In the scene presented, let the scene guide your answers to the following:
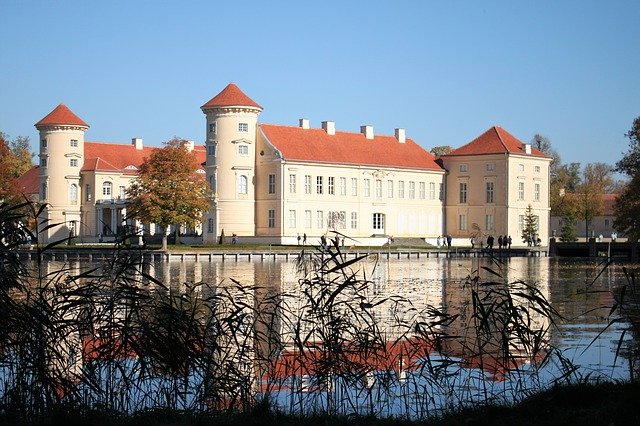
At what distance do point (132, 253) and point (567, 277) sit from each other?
3127 centimetres

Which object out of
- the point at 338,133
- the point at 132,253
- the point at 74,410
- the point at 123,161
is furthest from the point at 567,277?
the point at 123,161

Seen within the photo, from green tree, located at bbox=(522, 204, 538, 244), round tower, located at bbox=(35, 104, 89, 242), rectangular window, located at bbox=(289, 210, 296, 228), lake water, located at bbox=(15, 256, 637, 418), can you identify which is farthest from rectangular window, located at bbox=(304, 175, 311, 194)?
lake water, located at bbox=(15, 256, 637, 418)

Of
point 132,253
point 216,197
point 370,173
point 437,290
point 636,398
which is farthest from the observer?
point 370,173

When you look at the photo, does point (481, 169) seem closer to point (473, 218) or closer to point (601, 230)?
point (473, 218)

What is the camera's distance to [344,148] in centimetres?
8738

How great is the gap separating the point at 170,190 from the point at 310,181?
52.2ft

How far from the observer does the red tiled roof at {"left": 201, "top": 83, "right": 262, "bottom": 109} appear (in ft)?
268

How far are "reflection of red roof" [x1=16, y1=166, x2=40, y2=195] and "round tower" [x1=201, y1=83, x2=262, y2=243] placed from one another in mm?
20631

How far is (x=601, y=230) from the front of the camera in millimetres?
127125

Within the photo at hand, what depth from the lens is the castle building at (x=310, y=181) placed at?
81500 millimetres

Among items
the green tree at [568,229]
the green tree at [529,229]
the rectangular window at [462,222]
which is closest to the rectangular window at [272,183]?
the rectangular window at [462,222]

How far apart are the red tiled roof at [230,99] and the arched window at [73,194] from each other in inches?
599

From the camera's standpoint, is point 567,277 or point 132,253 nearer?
point 132,253

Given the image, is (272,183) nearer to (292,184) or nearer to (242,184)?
(292,184)
